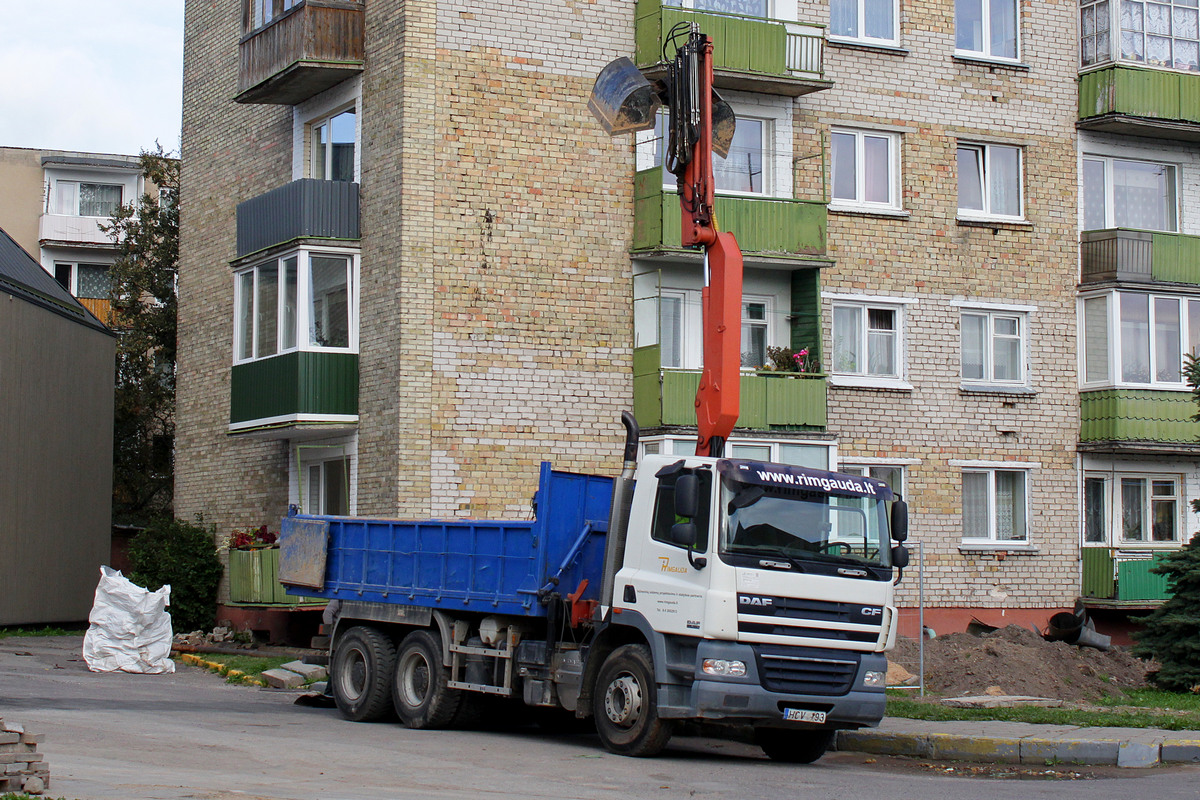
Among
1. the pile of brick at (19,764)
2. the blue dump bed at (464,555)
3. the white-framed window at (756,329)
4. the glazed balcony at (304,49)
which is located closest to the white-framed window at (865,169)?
the white-framed window at (756,329)

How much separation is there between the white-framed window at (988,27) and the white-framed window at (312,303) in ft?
38.0

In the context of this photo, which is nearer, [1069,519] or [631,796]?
[631,796]

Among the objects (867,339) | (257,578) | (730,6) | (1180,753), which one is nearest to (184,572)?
(257,578)

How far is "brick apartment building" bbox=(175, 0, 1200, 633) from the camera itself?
73.3 ft

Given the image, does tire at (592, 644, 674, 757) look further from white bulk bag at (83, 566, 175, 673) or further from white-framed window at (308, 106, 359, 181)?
white-framed window at (308, 106, 359, 181)

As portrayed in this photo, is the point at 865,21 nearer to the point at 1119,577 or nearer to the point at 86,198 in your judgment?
the point at 1119,577

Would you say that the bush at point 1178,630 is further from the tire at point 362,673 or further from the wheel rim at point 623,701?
the tire at point 362,673

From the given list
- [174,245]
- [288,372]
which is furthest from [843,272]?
[174,245]

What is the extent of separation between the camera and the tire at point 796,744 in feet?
44.3

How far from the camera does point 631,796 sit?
34.1 ft

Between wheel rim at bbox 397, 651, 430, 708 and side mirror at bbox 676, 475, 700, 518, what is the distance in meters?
4.18

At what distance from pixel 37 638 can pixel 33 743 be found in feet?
65.5

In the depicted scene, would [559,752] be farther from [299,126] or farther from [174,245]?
[174,245]

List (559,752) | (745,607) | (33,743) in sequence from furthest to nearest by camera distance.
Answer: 1. (559,752)
2. (745,607)
3. (33,743)
